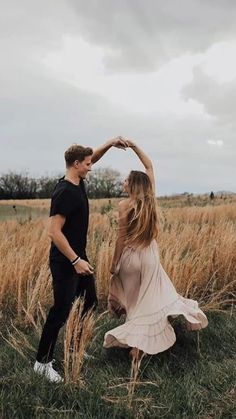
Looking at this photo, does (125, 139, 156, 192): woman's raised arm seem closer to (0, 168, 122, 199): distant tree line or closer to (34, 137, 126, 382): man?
(34, 137, 126, 382): man

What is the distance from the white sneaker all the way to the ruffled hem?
52cm

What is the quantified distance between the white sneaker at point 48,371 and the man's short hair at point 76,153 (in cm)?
144

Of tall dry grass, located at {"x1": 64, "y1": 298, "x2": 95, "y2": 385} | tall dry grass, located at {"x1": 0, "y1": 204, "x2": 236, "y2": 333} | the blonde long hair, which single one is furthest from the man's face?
tall dry grass, located at {"x1": 0, "y1": 204, "x2": 236, "y2": 333}

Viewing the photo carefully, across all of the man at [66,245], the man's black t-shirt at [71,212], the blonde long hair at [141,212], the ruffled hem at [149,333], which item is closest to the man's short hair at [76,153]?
the man at [66,245]

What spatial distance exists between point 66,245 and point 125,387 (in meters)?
1.01

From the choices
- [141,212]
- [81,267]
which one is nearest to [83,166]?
[141,212]

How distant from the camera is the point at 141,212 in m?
4.01

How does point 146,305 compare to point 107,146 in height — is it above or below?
below

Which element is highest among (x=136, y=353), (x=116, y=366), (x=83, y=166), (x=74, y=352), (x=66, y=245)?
(x=83, y=166)

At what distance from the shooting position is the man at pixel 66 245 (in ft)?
11.8

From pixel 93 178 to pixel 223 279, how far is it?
1481 inches

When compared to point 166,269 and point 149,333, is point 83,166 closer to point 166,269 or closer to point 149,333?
point 149,333

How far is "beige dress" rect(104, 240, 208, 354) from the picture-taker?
12.9 ft

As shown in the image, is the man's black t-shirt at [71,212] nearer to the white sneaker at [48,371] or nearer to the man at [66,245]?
the man at [66,245]
